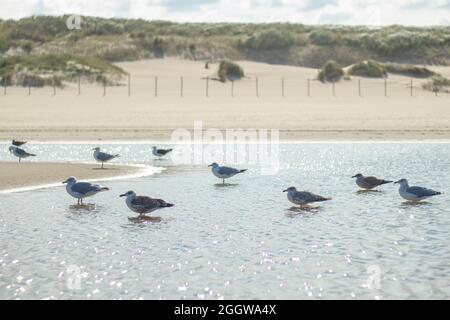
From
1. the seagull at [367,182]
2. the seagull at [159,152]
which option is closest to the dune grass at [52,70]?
the seagull at [159,152]

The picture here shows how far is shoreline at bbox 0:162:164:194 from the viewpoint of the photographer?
725 inches

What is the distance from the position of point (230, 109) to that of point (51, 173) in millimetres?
19598

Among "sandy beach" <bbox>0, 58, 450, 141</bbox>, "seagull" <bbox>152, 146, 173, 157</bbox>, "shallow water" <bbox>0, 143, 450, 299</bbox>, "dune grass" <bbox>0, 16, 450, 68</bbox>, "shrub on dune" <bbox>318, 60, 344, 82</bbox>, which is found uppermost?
"dune grass" <bbox>0, 16, 450, 68</bbox>

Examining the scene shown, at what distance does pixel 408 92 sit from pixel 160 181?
102 ft

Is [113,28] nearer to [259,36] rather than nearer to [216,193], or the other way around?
[259,36]

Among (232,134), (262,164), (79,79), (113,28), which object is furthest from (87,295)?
(113,28)

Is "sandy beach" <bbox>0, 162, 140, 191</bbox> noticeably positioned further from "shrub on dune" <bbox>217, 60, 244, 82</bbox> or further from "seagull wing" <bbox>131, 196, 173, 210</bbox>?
"shrub on dune" <bbox>217, 60, 244, 82</bbox>

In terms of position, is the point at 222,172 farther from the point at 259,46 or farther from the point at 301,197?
the point at 259,46

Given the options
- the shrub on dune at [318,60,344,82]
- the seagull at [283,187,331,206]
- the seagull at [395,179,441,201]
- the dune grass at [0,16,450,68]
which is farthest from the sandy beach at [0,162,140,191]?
the dune grass at [0,16,450,68]

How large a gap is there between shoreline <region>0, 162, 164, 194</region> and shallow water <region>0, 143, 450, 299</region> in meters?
0.86

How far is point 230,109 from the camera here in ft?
129

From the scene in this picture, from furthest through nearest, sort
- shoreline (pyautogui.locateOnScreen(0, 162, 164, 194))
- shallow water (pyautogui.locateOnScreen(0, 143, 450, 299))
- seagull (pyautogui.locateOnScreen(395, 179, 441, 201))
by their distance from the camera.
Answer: shoreline (pyautogui.locateOnScreen(0, 162, 164, 194)) < seagull (pyautogui.locateOnScreen(395, 179, 441, 201)) < shallow water (pyautogui.locateOnScreen(0, 143, 450, 299))

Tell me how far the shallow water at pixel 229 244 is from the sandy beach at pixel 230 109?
1376 centimetres

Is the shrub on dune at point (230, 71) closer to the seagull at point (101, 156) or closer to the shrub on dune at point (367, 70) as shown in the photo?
the shrub on dune at point (367, 70)
